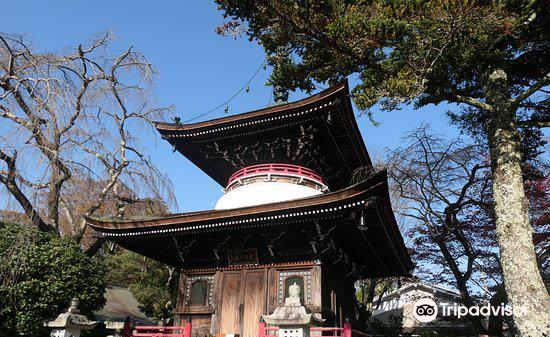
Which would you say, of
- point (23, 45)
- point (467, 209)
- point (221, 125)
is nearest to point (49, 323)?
point (221, 125)

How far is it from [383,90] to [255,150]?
4.89m

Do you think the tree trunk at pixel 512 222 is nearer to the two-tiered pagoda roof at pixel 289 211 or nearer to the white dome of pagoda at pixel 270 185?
the two-tiered pagoda roof at pixel 289 211

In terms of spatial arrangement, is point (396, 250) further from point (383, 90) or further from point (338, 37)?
point (338, 37)

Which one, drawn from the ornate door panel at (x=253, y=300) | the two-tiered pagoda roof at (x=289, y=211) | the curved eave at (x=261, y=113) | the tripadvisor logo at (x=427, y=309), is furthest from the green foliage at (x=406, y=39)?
the tripadvisor logo at (x=427, y=309)

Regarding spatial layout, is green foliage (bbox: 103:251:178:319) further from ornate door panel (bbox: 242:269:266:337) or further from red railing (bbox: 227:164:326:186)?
red railing (bbox: 227:164:326:186)

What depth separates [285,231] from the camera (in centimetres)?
1070

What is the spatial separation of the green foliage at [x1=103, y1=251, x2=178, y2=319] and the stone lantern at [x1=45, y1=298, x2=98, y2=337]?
10.0 meters

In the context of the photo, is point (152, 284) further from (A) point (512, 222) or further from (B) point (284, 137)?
(A) point (512, 222)

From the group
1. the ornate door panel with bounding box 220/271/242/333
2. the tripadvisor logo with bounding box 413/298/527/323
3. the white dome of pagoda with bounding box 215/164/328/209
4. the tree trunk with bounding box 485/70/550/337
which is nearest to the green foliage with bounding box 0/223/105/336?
the ornate door panel with bounding box 220/271/242/333

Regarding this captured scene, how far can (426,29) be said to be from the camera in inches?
386

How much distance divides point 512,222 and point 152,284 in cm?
1774

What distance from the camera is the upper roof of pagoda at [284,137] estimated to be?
1138cm

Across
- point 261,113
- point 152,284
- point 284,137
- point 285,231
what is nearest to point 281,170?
point 284,137

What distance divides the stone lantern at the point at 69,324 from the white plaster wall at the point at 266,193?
498cm
